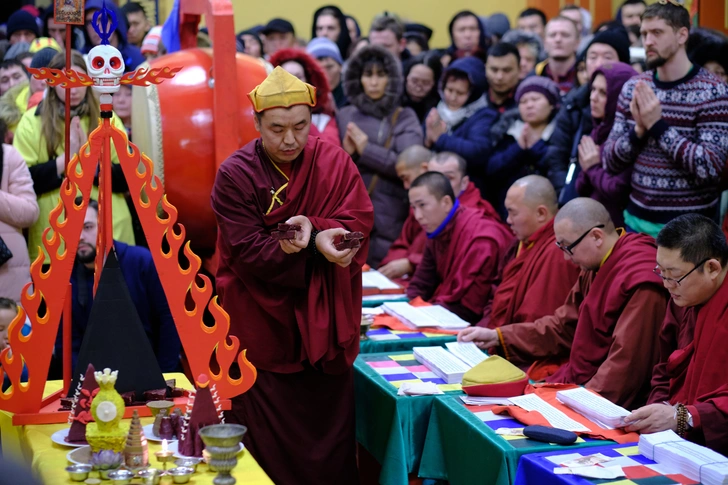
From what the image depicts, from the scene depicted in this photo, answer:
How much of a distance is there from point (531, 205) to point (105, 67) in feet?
7.41

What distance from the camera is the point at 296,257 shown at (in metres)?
3.15

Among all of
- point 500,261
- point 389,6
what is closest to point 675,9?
point 500,261

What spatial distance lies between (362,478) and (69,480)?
1872mm

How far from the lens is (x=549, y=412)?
9.91 ft

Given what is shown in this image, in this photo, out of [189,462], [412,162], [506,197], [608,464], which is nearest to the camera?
[189,462]

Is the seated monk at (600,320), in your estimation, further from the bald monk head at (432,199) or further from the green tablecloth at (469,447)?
the bald monk head at (432,199)

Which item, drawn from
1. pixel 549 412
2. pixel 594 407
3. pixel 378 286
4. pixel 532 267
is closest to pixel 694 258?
pixel 594 407

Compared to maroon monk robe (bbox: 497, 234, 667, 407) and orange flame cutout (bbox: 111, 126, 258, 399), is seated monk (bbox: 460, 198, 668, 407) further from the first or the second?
orange flame cutout (bbox: 111, 126, 258, 399)

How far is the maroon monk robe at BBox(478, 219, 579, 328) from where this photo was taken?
13.7 ft

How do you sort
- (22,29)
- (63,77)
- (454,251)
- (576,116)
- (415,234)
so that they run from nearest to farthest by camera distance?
(63,77)
(454,251)
(576,116)
(415,234)
(22,29)

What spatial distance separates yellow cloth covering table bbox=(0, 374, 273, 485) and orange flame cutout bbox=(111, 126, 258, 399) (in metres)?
0.26

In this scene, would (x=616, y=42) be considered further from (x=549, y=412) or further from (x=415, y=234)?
(x=549, y=412)

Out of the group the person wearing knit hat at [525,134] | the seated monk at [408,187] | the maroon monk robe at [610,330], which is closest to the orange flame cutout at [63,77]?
the maroon monk robe at [610,330]

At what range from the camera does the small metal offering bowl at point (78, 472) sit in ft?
7.70
